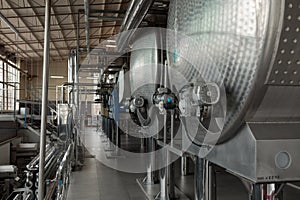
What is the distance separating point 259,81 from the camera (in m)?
1.20

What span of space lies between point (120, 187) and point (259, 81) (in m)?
3.62

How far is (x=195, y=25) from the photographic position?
67.4 inches

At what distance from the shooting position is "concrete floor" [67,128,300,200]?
13.2 ft

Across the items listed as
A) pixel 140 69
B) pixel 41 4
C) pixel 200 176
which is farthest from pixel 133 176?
pixel 41 4

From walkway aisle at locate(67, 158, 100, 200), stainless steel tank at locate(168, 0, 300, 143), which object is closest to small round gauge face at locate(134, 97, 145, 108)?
walkway aisle at locate(67, 158, 100, 200)

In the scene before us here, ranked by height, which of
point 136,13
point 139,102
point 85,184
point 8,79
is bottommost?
point 85,184

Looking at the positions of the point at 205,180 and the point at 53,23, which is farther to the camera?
the point at 53,23

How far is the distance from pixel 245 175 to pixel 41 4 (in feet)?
32.5

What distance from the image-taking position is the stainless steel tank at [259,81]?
1135mm

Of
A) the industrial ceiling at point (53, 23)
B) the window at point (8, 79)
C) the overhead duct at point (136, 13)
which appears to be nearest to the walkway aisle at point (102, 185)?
the overhead duct at point (136, 13)

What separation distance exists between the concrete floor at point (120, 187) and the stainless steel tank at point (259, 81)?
280cm

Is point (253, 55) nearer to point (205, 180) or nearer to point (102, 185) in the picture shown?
point (205, 180)

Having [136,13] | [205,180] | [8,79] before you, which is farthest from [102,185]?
[8,79]

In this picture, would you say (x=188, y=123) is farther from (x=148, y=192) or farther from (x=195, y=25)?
(x=148, y=192)
